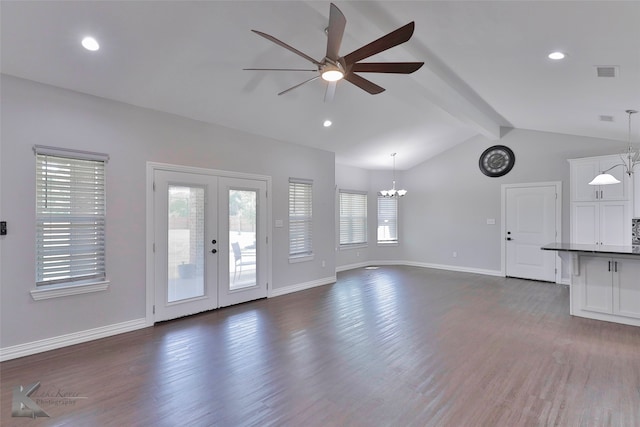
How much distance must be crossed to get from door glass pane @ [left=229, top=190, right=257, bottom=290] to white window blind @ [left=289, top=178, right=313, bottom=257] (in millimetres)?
835

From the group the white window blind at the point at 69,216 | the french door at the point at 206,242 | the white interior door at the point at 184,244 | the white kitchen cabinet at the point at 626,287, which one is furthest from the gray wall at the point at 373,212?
the white window blind at the point at 69,216

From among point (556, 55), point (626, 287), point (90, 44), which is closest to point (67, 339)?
point (90, 44)

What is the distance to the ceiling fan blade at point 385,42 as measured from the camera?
85.2 inches

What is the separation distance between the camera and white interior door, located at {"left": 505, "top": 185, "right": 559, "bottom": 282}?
6703 mm

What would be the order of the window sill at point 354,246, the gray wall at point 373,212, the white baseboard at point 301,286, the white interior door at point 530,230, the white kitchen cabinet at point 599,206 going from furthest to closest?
the gray wall at point 373,212 → the window sill at point 354,246 → the white interior door at point 530,230 → the white baseboard at point 301,286 → the white kitchen cabinet at point 599,206

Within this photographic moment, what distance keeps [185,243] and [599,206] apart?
23.1 feet

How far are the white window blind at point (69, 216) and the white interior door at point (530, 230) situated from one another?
769cm

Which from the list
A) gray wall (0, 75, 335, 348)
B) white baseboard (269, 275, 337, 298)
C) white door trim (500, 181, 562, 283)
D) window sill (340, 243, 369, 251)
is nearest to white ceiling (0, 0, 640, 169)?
gray wall (0, 75, 335, 348)

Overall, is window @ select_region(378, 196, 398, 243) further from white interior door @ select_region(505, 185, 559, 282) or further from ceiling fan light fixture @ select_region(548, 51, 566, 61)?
ceiling fan light fixture @ select_region(548, 51, 566, 61)

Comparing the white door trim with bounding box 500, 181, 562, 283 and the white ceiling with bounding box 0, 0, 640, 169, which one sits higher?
the white ceiling with bounding box 0, 0, 640, 169

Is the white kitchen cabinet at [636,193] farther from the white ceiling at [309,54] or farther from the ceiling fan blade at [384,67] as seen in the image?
the ceiling fan blade at [384,67]

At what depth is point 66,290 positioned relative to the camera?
3.48 m

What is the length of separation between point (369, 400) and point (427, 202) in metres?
6.93

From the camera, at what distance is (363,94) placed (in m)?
4.78
